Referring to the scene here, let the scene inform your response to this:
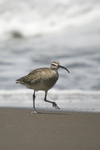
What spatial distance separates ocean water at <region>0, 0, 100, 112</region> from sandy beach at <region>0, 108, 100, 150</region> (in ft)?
5.67

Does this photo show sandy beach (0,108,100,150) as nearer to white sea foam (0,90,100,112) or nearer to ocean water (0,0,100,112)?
white sea foam (0,90,100,112)

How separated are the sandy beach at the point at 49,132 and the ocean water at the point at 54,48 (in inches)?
68.0

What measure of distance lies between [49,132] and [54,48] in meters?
10.9

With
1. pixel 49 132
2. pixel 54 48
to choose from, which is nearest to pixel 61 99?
pixel 49 132

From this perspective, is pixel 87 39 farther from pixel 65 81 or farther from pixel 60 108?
pixel 60 108

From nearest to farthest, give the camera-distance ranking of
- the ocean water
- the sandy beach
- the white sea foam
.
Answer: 1. the sandy beach
2. the white sea foam
3. the ocean water

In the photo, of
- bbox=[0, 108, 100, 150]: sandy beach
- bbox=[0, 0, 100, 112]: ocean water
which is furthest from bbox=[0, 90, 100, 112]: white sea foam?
bbox=[0, 108, 100, 150]: sandy beach

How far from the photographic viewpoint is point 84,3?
723 inches

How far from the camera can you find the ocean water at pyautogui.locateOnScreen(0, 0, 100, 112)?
29.1 ft

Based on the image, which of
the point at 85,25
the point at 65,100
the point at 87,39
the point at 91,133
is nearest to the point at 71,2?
the point at 85,25

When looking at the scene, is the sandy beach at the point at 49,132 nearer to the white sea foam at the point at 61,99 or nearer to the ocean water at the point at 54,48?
the white sea foam at the point at 61,99

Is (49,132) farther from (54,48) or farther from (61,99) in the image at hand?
(54,48)

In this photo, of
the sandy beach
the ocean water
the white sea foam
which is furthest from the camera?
the ocean water

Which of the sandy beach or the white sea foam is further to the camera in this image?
the white sea foam
